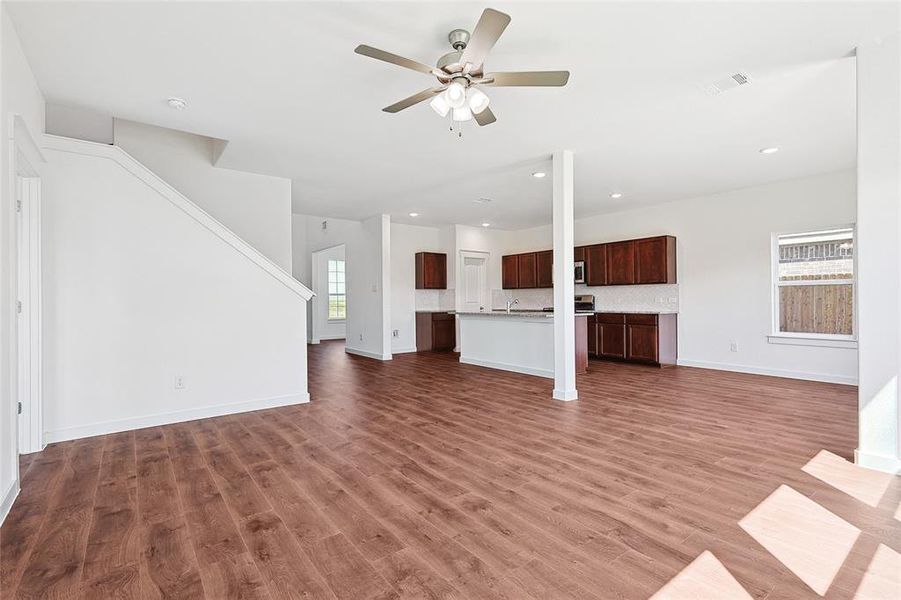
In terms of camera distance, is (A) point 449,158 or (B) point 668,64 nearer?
(B) point 668,64

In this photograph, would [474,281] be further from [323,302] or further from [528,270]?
[323,302]

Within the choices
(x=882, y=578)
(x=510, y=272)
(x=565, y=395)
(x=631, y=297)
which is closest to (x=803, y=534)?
(x=882, y=578)

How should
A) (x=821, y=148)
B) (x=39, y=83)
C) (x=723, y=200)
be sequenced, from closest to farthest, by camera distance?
(x=39, y=83), (x=821, y=148), (x=723, y=200)

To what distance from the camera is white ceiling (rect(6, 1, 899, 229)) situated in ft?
8.06

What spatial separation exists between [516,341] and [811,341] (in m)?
3.80

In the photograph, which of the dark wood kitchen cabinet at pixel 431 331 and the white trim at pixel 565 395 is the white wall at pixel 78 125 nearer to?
the white trim at pixel 565 395

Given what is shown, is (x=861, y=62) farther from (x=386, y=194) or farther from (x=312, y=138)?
(x=386, y=194)

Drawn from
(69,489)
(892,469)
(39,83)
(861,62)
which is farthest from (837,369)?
(39,83)

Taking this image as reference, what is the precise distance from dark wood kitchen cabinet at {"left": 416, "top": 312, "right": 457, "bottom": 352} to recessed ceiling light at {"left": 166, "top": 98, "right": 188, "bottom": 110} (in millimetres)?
6090

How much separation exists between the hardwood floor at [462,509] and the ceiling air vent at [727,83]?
2.67 meters

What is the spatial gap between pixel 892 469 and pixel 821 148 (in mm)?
3489

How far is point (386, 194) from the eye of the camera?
6617mm

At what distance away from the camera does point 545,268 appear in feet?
29.1

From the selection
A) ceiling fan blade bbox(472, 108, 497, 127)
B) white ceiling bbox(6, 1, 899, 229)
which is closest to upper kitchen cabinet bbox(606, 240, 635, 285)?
white ceiling bbox(6, 1, 899, 229)
